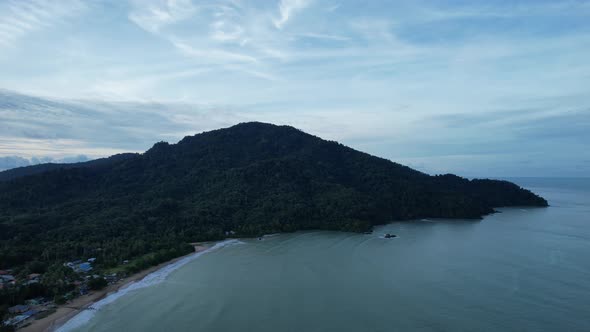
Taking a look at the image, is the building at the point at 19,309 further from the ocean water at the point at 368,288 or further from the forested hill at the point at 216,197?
the forested hill at the point at 216,197

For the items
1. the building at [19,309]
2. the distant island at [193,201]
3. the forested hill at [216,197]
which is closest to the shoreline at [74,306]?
the distant island at [193,201]

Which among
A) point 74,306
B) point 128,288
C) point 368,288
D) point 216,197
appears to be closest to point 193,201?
point 216,197

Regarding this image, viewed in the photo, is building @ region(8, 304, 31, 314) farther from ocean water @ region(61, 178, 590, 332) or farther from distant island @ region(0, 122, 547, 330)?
ocean water @ region(61, 178, 590, 332)

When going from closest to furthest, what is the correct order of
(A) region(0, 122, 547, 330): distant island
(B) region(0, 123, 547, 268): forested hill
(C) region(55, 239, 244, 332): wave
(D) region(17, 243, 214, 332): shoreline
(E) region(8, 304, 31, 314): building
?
(D) region(17, 243, 214, 332): shoreline
(C) region(55, 239, 244, 332): wave
(E) region(8, 304, 31, 314): building
(A) region(0, 122, 547, 330): distant island
(B) region(0, 123, 547, 268): forested hill

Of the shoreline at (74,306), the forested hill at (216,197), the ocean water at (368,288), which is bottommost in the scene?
the shoreline at (74,306)

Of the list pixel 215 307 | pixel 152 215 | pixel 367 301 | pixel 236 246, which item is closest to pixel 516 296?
pixel 367 301

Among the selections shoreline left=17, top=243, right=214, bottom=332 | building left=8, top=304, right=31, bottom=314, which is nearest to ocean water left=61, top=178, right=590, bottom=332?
shoreline left=17, top=243, right=214, bottom=332
